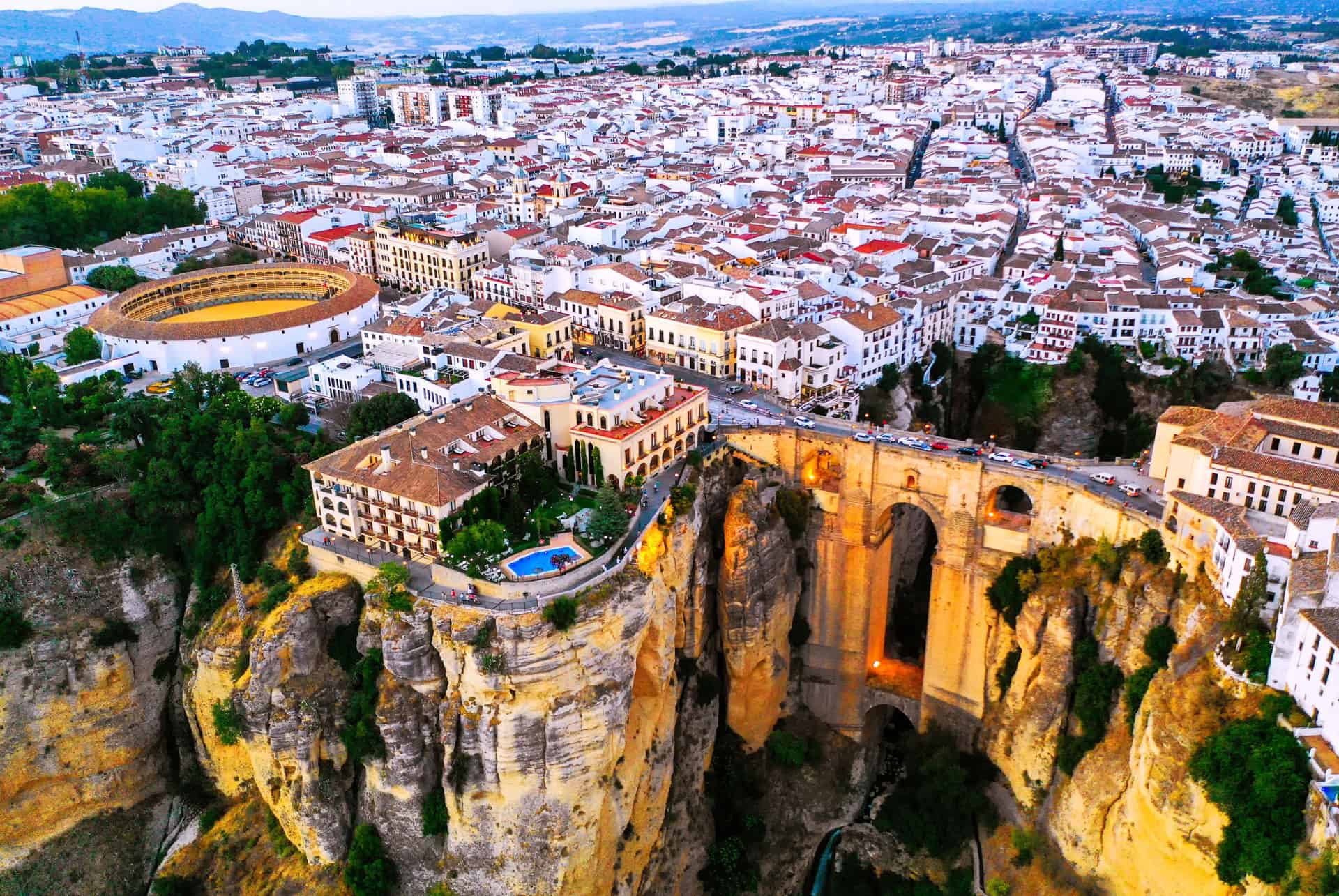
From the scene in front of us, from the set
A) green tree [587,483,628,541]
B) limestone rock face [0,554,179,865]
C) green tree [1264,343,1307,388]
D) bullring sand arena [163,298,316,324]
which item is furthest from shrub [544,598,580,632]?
green tree [1264,343,1307,388]

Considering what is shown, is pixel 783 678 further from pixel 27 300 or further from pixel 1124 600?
pixel 27 300

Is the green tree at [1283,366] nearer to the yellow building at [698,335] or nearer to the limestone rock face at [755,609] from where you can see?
the yellow building at [698,335]

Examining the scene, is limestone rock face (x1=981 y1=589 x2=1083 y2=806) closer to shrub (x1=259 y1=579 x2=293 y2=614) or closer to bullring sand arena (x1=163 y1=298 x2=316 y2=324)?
shrub (x1=259 y1=579 x2=293 y2=614)

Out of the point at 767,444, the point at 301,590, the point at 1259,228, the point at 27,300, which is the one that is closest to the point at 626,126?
the point at 1259,228

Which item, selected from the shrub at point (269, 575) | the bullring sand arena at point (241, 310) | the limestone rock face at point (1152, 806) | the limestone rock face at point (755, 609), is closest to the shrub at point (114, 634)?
the shrub at point (269, 575)

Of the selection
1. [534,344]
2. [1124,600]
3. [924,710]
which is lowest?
[924,710]
